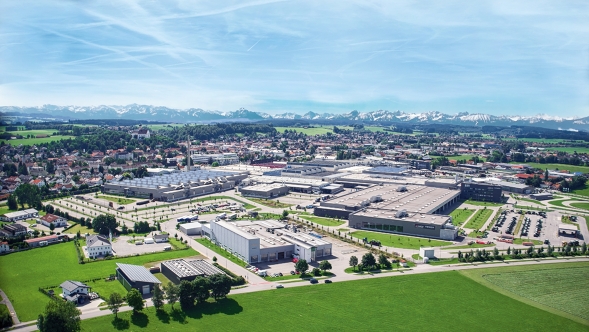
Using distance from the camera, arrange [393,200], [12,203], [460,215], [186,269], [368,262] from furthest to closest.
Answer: [393,200]
[460,215]
[12,203]
[368,262]
[186,269]

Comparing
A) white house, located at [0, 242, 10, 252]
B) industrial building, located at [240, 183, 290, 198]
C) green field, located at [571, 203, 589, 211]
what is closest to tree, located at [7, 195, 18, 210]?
white house, located at [0, 242, 10, 252]

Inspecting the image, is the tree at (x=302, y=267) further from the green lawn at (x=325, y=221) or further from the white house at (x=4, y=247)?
the white house at (x=4, y=247)

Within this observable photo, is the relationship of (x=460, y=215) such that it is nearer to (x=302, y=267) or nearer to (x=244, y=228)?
(x=244, y=228)

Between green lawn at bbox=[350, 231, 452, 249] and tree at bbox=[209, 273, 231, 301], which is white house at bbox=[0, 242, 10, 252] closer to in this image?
tree at bbox=[209, 273, 231, 301]

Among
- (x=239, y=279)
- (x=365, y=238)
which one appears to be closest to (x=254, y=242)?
(x=239, y=279)

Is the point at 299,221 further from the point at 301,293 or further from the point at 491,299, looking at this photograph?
the point at 491,299

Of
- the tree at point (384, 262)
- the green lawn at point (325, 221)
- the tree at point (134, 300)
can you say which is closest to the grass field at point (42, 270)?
the tree at point (134, 300)

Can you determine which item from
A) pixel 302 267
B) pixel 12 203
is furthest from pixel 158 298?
pixel 12 203
